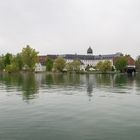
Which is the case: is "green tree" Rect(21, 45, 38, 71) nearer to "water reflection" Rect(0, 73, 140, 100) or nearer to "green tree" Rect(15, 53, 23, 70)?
"green tree" Rect(15, 53, 23, 70)

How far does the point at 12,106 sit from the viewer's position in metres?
28.6

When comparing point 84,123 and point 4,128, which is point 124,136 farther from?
point 4,128

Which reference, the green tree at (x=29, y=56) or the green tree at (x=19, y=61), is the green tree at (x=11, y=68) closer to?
the green tree at (x=19, y=61)

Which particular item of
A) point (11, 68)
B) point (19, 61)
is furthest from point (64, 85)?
point (19, 61)

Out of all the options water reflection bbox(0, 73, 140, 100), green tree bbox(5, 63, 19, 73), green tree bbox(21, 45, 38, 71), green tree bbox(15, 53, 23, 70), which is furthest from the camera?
green tree bbox(15, 53, 23, 70)

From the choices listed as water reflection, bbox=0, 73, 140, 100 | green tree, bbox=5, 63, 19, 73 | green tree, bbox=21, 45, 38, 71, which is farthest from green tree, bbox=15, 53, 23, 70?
water reflection, bbox=0, 73, 140, 100

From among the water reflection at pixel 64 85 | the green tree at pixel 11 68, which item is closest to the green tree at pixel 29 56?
the green tree at pixel 11 68

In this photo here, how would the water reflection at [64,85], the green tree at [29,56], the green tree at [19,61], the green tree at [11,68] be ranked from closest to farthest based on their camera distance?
the water reflection at [64,85] → the green tree at [29,56] → the green tree at [11,68] → the green tree at [19,61]

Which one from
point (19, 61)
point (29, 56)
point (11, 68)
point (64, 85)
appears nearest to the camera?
point (64, 85)

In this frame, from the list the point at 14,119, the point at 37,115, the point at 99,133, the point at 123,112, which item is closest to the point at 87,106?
the point at 123,112

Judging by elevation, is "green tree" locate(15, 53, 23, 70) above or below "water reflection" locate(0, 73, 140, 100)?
above

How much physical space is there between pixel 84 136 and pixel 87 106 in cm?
1153

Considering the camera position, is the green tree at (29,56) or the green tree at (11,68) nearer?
the green tree at (29,56)

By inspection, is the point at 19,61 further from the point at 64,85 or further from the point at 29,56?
the point at 64,85
